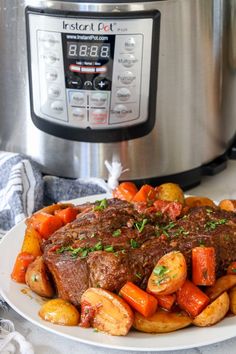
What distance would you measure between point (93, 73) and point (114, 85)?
4 centimetres

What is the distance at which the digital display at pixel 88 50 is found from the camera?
1.16 metres

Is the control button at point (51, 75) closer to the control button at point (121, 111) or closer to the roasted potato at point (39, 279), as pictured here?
the control button at point (121, 111)

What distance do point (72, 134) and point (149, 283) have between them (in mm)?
407

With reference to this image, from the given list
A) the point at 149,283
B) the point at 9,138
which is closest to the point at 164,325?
the point at 149,283

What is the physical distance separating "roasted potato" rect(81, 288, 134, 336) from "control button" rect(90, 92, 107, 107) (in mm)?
393

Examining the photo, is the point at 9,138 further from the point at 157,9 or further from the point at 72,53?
the point at 157,9

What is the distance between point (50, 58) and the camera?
1.19 metres

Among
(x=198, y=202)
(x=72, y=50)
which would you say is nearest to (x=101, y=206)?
(x=198, y=202)

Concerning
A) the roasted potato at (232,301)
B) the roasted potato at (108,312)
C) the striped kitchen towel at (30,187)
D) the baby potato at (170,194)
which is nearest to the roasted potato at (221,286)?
the roasted potato at (232,301)

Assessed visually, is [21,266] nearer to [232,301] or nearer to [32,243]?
[32,243]

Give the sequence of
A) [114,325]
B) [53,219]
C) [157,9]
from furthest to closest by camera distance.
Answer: [157,9] < [53,219] < [114,325]

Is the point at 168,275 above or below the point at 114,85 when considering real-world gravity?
below

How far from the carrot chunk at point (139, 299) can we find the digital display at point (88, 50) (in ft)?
1.35

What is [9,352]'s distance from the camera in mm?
894
